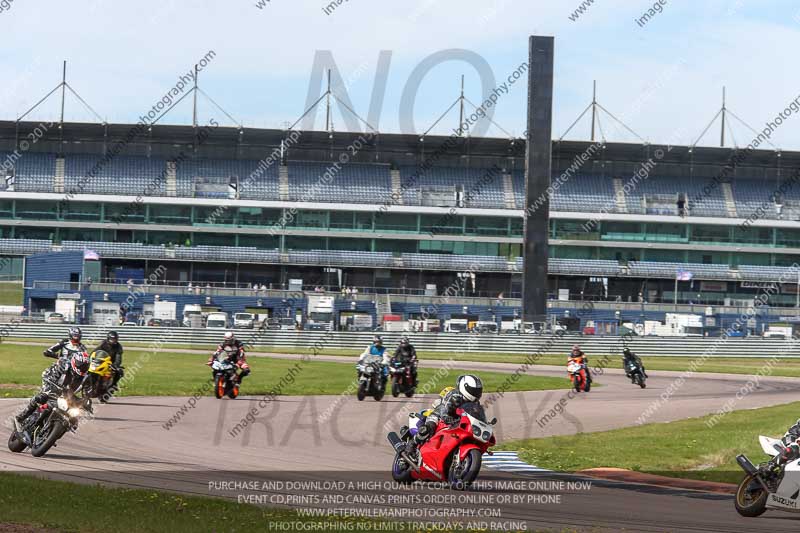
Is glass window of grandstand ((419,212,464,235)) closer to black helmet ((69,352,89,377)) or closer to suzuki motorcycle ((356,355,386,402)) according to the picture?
suzuki motorcycle ((356,355,386,402))

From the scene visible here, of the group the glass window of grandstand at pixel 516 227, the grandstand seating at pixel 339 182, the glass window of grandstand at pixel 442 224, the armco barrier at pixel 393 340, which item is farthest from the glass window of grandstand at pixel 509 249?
the armco barrier at pixel 393 340

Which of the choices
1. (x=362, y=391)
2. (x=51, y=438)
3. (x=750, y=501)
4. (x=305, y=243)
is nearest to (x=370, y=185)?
(x=305, y=243)

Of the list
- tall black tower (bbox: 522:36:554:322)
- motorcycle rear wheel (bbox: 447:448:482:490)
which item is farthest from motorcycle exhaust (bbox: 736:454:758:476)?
tall black tower (bbox: 522:36:554:322)

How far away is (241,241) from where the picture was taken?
90500mm

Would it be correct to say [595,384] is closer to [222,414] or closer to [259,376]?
[259,376]

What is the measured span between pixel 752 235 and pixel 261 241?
41.4 m

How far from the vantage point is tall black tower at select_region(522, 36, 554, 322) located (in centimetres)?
6175

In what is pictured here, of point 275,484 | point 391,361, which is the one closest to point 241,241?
point 391,361

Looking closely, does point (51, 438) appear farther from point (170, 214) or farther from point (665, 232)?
point (665, 232)

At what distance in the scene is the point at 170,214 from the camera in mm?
89938

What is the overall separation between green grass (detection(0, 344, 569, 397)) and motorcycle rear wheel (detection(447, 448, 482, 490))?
1628 centimetres

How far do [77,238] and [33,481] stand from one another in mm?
79038

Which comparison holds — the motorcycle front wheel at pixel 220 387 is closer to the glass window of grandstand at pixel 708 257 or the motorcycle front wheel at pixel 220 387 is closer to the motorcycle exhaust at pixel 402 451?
the motorcycle exhaust at pixel 402 451

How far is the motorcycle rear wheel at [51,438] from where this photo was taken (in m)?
16.3
